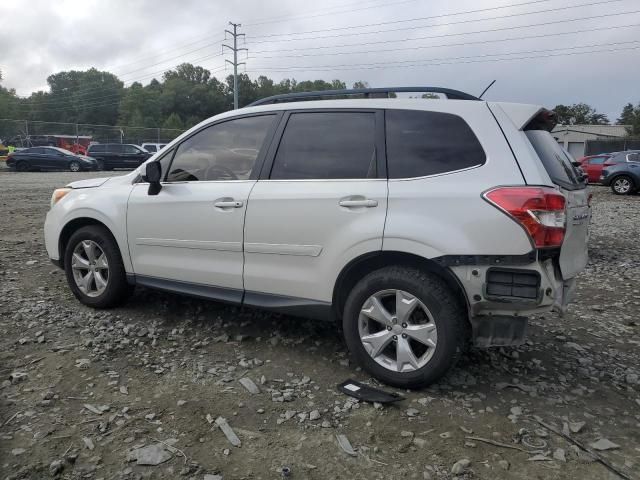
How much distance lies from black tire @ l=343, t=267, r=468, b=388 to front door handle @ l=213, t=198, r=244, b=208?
3.54 feet

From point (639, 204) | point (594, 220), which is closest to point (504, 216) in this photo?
point (594, 220)

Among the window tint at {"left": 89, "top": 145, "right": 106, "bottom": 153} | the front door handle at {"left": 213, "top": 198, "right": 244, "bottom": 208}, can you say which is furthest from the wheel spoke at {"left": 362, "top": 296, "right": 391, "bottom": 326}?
the window tint at {"left": 89, "top": 145, "right": 106, "bottom": 153}

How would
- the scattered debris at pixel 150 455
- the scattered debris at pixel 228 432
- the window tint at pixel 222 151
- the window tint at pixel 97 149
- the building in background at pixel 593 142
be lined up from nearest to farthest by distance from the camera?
1. the scattered debris at pixel 150 455
2. the scattered debris at pixel 228 432
3. the window tint at pixel 222 151
4. the window tint at pixel 97 149
5. the building in background at pixel 593 142

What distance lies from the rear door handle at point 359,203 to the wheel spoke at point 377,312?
0.59m

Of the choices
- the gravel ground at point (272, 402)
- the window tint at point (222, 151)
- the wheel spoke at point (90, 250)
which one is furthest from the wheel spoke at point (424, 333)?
the wheel spoke at point (90, 250)

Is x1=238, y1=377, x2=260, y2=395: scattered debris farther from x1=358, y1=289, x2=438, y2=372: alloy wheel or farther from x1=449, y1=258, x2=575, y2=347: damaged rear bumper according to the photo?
x1=449, y1=258, x2=575, y2=347: damaged rear bumper

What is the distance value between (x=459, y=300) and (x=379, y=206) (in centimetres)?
76

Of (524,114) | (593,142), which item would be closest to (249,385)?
(524,114)

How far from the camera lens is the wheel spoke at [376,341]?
3.24 metres

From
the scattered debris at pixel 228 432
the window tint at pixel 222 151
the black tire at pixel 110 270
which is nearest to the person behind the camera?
the scattered debris at pixel 228 432

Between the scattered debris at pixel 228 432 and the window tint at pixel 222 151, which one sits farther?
the window tint at pixel 222 151

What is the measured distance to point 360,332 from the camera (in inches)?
131

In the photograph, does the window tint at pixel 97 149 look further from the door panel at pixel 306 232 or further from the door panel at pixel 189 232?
the door panel at pixel 306 232

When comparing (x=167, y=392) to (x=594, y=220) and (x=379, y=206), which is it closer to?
(x=379, y=206)
